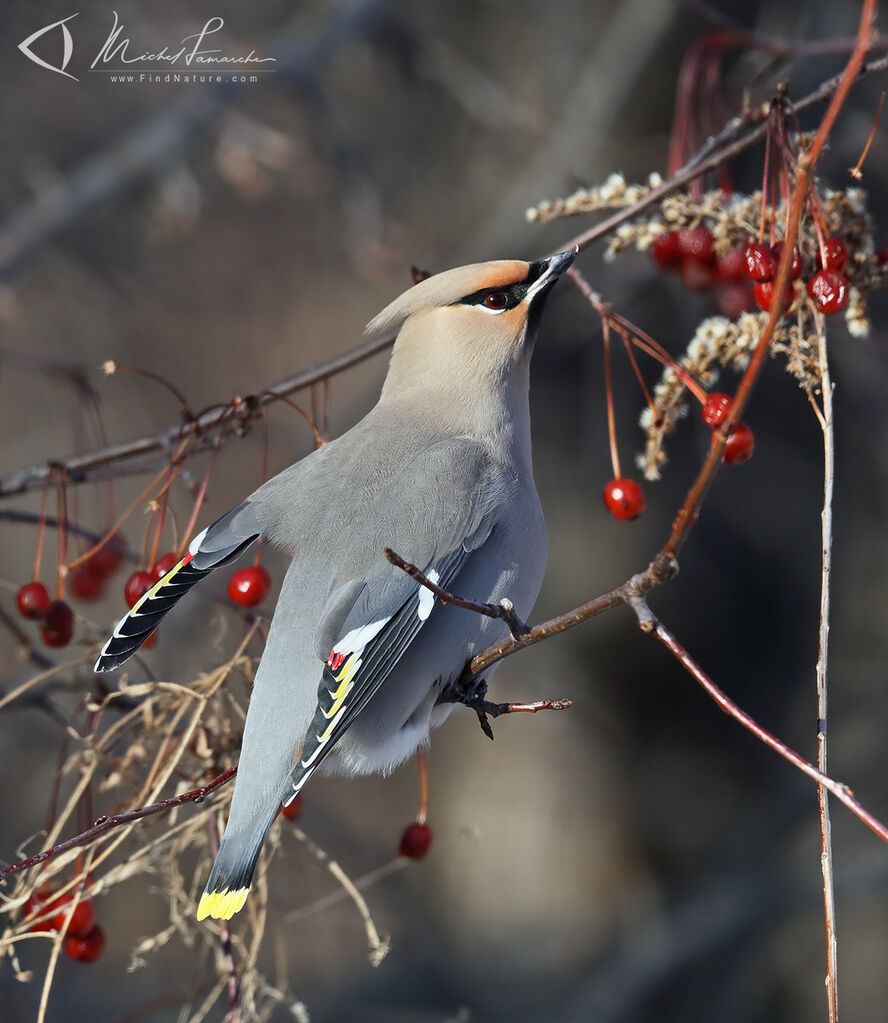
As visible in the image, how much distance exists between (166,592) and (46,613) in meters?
0.31

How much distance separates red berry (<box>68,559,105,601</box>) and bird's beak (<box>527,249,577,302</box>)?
1.25 meters

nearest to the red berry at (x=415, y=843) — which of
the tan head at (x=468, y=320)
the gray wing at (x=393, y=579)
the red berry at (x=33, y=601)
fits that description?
the gray wing at (x=393, y=579)

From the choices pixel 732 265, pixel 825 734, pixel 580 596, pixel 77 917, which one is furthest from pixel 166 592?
pixel 580 596

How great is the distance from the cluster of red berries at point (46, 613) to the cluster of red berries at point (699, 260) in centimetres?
138

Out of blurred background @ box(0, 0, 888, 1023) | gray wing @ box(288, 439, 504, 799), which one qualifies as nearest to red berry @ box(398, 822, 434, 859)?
gray wing @ box(288, 439, 504, 799)

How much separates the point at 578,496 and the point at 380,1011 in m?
2.20

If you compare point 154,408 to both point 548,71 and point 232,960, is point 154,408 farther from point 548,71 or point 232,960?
point 232,960

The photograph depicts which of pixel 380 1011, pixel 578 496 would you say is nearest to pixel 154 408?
pixel 578 496

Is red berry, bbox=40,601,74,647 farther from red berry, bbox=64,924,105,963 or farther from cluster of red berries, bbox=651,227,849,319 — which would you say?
cluster of red berries, bbox=651,227,849,319

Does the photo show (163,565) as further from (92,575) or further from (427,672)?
(92,575)

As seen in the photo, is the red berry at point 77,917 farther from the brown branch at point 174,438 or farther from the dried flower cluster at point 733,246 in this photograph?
the dried flower cluster at point 733,246

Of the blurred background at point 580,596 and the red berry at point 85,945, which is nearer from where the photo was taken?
the red berry at point 85,945

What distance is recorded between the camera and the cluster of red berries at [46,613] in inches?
94.6

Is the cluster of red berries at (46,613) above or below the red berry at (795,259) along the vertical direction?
below
